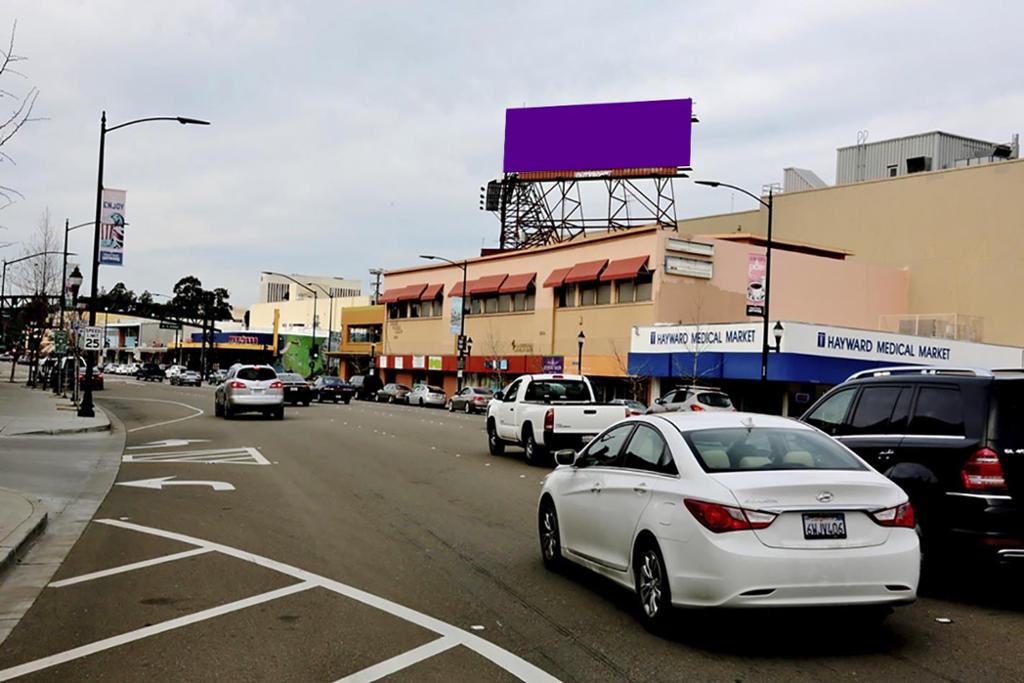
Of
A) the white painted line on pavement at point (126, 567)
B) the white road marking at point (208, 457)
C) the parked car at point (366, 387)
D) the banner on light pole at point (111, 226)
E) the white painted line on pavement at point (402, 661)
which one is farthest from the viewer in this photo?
the parked car at point (366, 387)

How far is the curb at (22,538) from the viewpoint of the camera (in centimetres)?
948

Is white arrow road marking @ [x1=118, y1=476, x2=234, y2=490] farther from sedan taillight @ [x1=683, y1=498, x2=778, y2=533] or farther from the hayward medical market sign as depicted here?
the hayward medical market sign

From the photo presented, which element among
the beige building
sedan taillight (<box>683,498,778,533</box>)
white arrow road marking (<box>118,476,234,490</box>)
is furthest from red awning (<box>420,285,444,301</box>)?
sedan taillight (<box>683,498,778,533</box>)

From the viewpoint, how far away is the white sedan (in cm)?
668

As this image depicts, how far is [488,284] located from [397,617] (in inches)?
2431

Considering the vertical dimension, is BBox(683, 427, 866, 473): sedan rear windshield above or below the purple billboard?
below

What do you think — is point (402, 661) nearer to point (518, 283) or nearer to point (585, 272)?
point (585, 272)

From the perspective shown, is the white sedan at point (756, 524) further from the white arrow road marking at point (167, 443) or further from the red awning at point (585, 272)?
the red awning at point (585, 272)

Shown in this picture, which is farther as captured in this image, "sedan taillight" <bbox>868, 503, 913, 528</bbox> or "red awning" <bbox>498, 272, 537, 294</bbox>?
"red awning" <bbox>498, 272, 537, 294</bbox>

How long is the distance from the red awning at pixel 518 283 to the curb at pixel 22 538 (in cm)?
5277

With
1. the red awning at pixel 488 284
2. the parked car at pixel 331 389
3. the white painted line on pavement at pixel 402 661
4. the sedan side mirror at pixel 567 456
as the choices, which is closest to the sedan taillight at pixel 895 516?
Result: the white painted line on pavement at pixel 402 661

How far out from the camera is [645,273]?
54.0 metres

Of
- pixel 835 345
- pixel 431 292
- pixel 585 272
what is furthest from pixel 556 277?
pixel 835 345

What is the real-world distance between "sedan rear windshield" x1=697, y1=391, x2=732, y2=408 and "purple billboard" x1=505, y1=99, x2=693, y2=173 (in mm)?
24997
